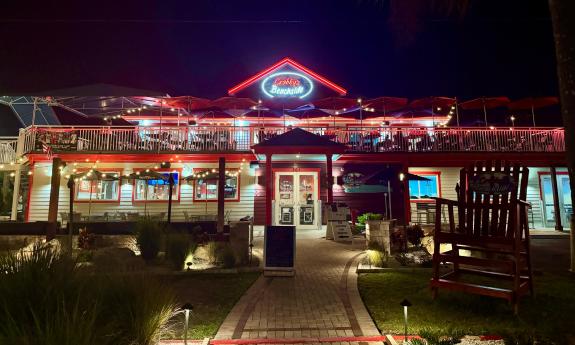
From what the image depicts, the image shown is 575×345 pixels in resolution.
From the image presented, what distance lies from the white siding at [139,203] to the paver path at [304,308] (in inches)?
321

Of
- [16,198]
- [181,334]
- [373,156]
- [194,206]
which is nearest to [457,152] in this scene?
[373,156]

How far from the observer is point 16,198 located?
14.9 metres

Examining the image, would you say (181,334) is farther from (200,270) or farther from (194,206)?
(194,206)

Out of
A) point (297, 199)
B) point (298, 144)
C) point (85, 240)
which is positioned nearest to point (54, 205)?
point (85, 240)

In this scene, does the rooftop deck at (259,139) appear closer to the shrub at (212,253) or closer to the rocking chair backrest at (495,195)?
the shrub at (212,253)

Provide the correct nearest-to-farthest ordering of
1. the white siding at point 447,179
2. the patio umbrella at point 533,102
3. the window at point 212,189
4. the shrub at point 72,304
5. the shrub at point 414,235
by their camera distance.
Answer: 1. the shrub at point 72,304
2. the shrub at point 414,235
3. the window at point 212,189
4. the patio umbrella at point 533,102
5. the white siding at point 447,179

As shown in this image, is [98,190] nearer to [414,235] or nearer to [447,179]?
[414,235]

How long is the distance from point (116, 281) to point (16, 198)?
1538 centimetres

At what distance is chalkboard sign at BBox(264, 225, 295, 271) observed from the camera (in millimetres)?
6977

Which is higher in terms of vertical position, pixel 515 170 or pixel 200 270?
pixel 515 170

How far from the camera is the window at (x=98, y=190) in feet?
51.0

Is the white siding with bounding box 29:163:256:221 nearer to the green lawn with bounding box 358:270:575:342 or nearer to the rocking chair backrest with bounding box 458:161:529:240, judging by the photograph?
the green lawn with bounding box 358:270:575:342

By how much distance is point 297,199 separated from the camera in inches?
606

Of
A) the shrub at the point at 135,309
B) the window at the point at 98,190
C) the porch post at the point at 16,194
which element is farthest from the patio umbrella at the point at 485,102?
the porch post at the point at 16,194
